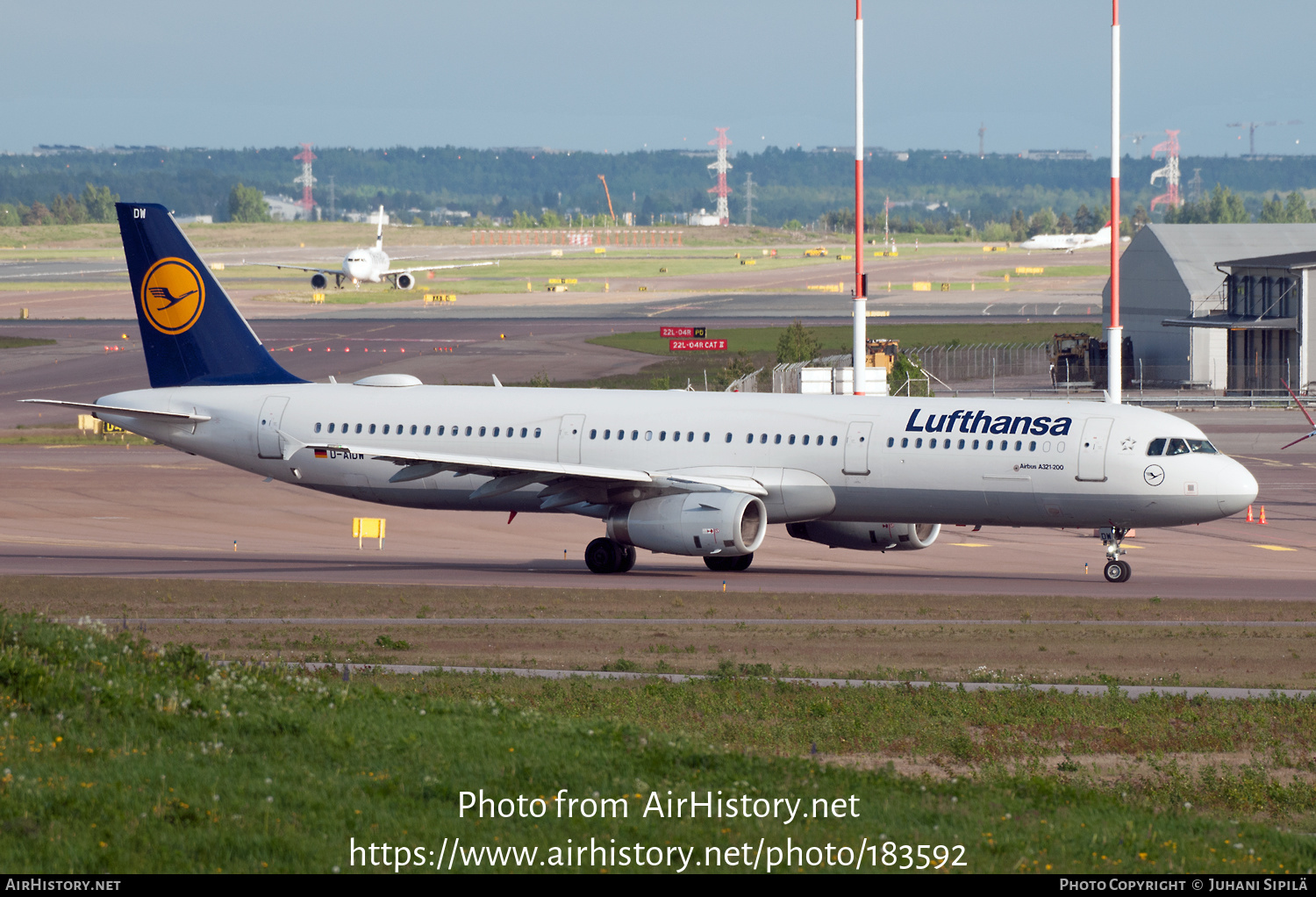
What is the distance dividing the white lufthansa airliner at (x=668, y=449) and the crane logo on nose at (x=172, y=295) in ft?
0.16

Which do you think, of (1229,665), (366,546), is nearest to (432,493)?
(366,546)

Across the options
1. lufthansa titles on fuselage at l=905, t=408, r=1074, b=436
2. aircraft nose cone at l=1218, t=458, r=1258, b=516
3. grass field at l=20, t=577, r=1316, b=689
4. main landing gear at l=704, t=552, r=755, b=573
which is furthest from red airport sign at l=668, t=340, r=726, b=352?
aircraft nose cone at l=1218, t=458, r=1258, b=516

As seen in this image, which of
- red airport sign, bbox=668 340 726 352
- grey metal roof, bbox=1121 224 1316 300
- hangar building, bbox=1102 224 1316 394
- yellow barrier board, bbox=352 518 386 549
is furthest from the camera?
grey metal roof, bbox=1121 224 1316 300

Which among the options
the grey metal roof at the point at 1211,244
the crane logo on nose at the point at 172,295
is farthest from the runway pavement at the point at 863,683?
the grey metal roof at the point at 1211,244

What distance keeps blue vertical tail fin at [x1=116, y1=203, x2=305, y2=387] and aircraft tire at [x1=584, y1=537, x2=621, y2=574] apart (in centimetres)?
1044

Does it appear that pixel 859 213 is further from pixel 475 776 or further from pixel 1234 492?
pixel 475 776

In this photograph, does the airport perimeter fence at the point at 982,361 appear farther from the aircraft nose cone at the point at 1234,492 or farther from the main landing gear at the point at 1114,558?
the aircraft nose cone at the point at 1234,492

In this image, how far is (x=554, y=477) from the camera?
38.0 metres

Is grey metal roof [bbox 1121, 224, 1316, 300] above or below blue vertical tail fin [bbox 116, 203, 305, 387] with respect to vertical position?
above

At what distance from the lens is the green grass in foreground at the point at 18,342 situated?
111562mm

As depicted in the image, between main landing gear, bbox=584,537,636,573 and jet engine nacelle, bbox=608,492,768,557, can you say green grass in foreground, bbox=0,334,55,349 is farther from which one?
jet engine nacelle, bbox=608,492,768,557

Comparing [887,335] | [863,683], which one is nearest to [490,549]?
[863,683]

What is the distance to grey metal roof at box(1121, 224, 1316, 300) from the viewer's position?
3634 inches
